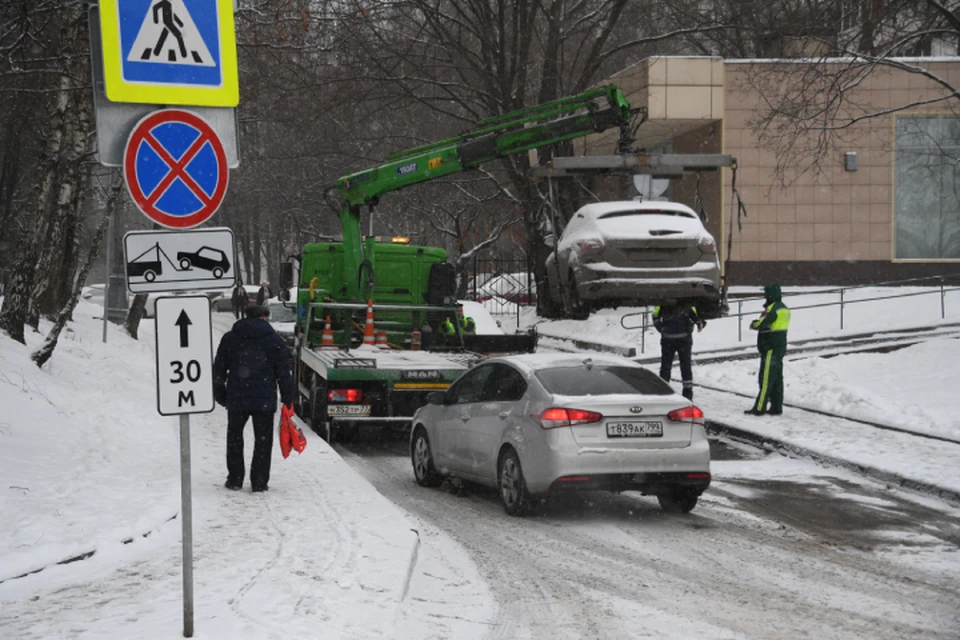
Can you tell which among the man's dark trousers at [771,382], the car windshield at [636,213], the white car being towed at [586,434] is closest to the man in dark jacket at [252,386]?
the white car being towed at [586,434]

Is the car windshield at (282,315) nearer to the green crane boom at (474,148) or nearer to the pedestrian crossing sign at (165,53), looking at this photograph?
the green crane boom at (474,148)

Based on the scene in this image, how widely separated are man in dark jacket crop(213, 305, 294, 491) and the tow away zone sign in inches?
184

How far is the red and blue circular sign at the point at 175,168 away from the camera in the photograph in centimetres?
601

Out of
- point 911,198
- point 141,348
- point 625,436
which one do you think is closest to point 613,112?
point 625,436

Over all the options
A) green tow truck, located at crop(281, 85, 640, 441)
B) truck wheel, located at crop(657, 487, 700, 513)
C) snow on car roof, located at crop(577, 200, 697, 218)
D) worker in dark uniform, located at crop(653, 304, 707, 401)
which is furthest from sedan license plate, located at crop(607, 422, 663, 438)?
worker in dark uniform, located at crop(653, 304, 707, 401)

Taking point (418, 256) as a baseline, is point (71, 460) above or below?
below

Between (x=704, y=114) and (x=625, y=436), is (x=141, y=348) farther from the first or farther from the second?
(x=625, y=436)

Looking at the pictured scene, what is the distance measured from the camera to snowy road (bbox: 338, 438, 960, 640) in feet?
22.0

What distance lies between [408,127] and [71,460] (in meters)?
33.7

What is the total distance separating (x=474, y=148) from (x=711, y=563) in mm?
9774

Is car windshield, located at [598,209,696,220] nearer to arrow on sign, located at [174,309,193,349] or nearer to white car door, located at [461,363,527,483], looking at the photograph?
white car door, located at [461,363,527,483]

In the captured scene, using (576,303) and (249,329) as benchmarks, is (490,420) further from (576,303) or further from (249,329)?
(576,303)

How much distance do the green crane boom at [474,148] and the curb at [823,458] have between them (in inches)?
168

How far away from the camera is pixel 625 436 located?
10.0 metres
